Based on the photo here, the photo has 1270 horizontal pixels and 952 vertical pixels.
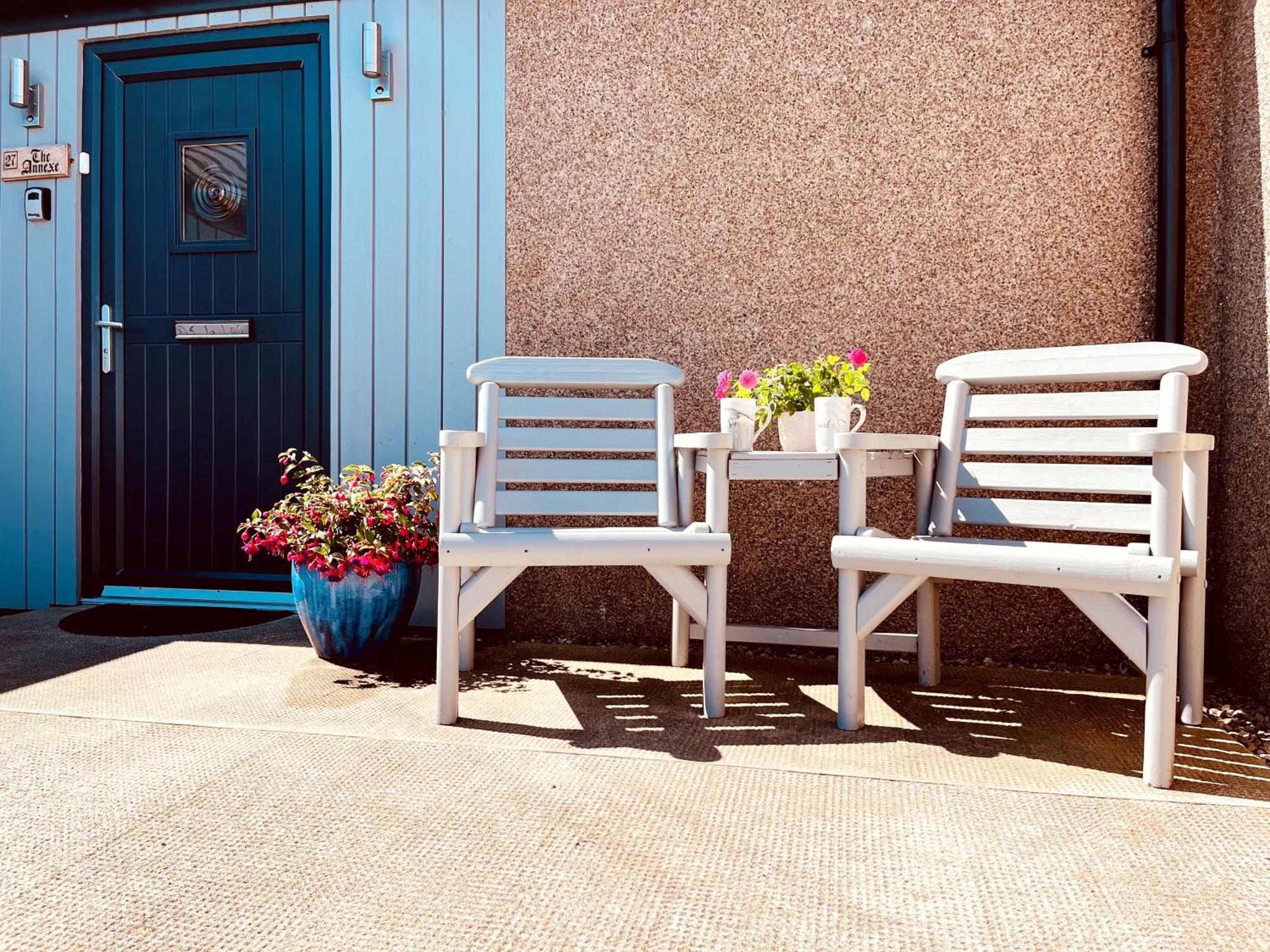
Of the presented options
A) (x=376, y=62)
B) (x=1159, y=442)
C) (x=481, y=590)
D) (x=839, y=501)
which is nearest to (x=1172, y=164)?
(x=1159, y=442)

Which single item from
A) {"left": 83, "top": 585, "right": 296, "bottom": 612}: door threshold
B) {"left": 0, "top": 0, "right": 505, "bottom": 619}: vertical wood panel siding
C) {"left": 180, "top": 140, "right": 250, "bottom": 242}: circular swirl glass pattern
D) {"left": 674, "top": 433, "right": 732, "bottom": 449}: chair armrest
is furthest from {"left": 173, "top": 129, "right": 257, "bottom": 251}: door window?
{"left": 674, "top": 433, "right": 732, "bottom": 449}: chair armrest

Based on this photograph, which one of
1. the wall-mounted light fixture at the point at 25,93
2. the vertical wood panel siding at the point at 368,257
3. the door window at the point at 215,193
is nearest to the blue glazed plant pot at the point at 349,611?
the vertical wood panel siding at the point at 368,257

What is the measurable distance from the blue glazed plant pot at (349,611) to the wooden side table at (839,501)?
852 millimetres

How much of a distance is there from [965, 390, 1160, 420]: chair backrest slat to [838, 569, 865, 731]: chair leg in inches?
24.7

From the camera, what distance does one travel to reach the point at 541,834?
1.45 meters

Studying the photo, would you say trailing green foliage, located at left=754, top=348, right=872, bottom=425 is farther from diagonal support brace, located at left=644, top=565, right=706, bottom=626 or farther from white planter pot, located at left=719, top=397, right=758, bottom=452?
diagonal support brace, located at left=644, top=565, right=706, bottom=626

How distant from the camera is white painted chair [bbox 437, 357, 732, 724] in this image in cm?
201

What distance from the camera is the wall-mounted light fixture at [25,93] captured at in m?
3.26

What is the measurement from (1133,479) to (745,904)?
4.46 ft

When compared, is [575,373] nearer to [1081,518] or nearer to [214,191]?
[1081,518]

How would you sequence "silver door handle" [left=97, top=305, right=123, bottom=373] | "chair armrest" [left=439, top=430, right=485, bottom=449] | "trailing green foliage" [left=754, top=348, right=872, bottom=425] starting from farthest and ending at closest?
1. "silver door handle" [left=97, top=305, right=123, bottom=373]
2. "trailing green foliage" [left=754, top=348, right=872, bottom=425]
3. "chair armrest" [left=439, top=430, right=485, bottom=449]

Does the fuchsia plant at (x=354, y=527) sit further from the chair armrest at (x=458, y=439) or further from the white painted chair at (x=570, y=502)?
the chair armrest at (x=458, y=439)

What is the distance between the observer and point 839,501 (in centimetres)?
234

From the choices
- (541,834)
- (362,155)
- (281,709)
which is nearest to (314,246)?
(362,155)
